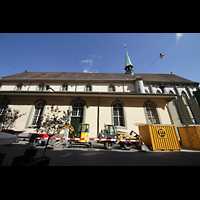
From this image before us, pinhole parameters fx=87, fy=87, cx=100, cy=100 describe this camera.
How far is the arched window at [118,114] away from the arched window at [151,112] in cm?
308

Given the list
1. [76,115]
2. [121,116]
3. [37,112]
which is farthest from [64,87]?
[121,116]

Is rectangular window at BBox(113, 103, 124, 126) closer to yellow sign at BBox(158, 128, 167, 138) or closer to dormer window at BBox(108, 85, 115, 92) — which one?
yellow sign at BBox(158, 128, 167, 138)

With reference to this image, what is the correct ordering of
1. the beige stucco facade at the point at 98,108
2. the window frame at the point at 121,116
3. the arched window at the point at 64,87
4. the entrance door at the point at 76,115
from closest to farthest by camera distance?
the beige stucco facade at the point at 98,108, the window frame at the point at 121,116, the entrance door at the point at 76,115, the arched window at the point at 64,87

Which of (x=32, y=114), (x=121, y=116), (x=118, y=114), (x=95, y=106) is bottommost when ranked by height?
(x=121, y=116)

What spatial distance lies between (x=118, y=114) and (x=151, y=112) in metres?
4.29

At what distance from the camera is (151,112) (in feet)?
36.4

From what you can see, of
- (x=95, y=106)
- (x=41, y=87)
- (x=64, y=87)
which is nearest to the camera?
(x=95, y=106)

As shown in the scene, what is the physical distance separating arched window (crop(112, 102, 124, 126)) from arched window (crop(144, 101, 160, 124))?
308 centimetres

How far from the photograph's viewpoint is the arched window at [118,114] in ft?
34.6

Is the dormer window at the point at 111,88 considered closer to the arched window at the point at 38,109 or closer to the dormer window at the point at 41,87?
the arched window at the point at 38,109

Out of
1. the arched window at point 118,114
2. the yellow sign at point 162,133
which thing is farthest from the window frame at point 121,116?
the yellow sign at point 162,133

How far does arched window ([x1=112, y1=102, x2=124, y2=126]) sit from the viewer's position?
1053 cm

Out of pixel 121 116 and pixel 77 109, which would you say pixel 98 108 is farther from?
pixel 121 116

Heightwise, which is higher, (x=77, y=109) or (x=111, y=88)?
(x=111, y=88)
